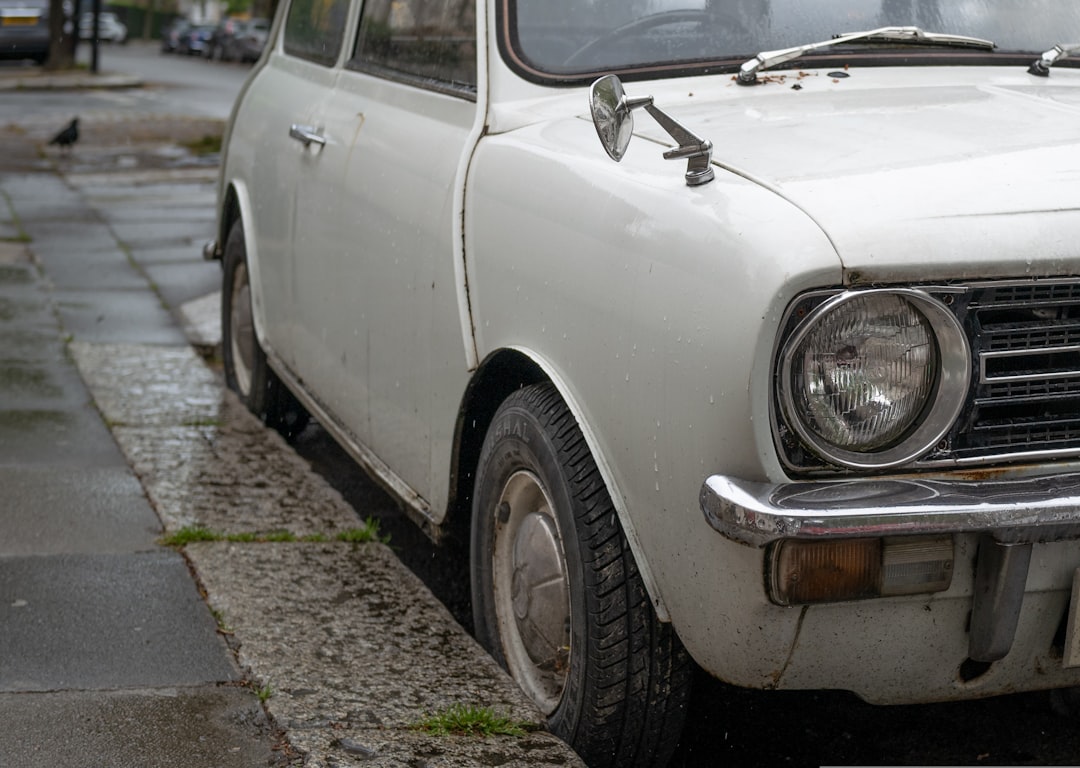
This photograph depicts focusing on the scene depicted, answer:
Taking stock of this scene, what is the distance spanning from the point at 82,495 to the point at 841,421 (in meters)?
2.94

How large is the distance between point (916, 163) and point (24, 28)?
111 ft

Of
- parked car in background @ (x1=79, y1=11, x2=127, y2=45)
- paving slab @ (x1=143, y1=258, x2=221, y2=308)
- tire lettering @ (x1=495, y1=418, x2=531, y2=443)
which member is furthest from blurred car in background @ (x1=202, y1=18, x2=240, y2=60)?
tire lettering @ (x1=495, y1=418, x2=531, y2=443)

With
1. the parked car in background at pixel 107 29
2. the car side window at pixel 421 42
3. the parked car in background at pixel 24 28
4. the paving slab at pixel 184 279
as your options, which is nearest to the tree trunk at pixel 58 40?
the parked car in background at pixel 24 28

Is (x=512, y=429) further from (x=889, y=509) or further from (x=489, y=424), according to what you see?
(x=889, y=509)

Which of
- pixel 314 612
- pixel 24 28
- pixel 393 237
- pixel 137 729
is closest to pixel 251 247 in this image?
pixel 393 237

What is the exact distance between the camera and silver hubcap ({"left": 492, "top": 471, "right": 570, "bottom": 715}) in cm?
284

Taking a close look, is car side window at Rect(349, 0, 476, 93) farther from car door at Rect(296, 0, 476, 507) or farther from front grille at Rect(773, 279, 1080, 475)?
front grille at Rect(773, 279, 1080, 475)

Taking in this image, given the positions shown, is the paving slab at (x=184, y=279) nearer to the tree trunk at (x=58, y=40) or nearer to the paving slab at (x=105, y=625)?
the paving slab at (x=105, y=625)

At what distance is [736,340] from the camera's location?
2.18m

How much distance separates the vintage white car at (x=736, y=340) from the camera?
2203mm

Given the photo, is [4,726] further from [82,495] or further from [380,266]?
[82,495]

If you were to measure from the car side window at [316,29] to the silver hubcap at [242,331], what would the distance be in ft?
2.62

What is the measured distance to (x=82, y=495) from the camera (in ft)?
14.8

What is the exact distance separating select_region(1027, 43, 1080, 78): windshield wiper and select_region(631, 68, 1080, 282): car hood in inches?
6.9
